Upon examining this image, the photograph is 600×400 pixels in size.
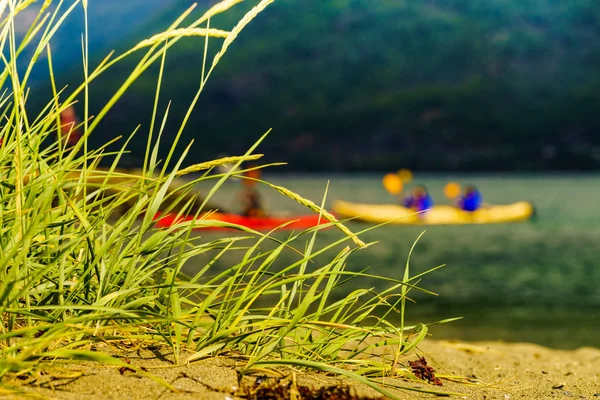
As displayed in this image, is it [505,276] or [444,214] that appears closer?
[505,276]

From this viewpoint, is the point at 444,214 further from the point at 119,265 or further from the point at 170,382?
the point at 170,382

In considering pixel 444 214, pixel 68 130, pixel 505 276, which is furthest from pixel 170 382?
pixel 444 214

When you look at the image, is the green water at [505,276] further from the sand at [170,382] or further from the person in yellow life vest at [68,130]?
the sand at [170,382]

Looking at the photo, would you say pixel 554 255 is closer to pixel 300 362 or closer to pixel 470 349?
pixel 470 349

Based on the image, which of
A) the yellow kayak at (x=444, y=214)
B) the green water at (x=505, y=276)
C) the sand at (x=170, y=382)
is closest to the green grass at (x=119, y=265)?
the sand at (x=170, y=382)

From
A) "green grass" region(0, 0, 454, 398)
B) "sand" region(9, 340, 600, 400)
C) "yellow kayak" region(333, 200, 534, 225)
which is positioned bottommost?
"yellow kayak" region(333, 200, 534, 225)

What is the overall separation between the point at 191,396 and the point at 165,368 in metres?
0.22

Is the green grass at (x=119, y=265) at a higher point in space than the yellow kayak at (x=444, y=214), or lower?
higher

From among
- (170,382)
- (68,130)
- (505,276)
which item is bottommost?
(505,276)

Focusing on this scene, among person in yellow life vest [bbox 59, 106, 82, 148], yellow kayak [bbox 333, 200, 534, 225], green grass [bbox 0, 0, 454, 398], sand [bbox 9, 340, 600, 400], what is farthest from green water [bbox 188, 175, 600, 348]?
green grass [bbox 0, 0, 454, 398]

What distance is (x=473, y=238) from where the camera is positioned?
29156 millimetres

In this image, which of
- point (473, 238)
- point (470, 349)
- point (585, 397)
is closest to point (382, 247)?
point (473, 238)

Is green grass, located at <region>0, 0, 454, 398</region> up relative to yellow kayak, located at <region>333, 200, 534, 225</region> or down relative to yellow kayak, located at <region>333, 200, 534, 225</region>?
up

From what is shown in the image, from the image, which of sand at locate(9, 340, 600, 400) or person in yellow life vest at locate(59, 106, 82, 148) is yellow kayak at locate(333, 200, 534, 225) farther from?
sand at locate(9, 340, 600, 400)
